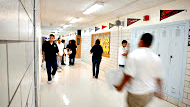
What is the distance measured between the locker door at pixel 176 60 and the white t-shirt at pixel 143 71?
2025mm

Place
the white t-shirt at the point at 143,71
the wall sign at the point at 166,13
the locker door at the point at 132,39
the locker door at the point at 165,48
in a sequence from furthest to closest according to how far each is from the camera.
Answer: the locker door at the point at 132,39 → the locker door at the point at 165,48 → the wall sign at the point at 166,13 → the white t-shirt at the point at 143,71

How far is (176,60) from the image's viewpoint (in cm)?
340

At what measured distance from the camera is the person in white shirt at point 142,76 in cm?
173

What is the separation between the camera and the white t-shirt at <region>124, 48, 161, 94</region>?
173 centimetres

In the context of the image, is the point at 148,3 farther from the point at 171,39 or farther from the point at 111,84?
the point at 111,84

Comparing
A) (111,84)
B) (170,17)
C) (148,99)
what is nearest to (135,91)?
(148,99)

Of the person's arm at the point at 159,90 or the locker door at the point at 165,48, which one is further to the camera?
the locker door at the point at 165,48

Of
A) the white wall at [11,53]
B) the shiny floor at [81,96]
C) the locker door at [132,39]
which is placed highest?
the locker door at [132,39]

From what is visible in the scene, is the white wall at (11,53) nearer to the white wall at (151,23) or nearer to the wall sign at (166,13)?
the white wall at (151,23)

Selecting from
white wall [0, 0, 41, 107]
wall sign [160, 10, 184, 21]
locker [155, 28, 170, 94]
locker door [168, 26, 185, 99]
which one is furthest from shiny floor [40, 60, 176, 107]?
white wall [0, 0, 41, 107]

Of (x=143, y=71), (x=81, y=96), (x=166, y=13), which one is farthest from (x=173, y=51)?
(x=81, y=96)

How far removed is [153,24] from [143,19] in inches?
18.9

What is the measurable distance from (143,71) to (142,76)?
68mm

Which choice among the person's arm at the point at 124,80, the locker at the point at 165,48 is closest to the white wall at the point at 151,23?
the locker at the point at 165,48
